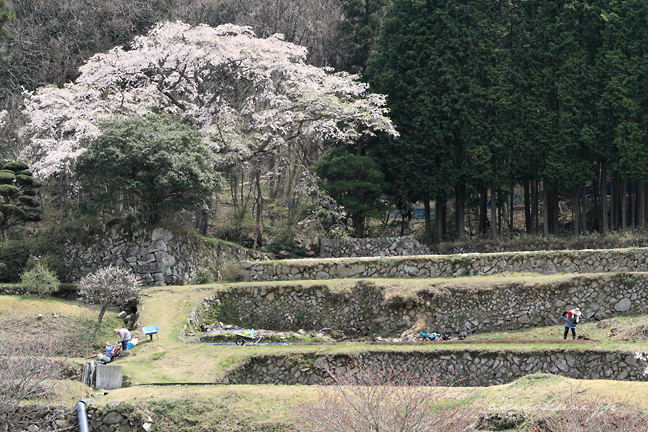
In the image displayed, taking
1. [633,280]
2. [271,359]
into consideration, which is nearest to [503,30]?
[633,280]

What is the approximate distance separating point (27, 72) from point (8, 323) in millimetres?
22018

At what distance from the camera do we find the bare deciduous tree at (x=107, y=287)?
1636 cm

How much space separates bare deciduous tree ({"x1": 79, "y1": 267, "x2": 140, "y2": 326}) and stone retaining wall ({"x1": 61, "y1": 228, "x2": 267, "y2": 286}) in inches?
133

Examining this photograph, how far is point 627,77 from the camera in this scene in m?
25.2

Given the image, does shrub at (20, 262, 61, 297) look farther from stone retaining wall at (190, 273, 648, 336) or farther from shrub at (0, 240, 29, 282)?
stone retaining wall at (190, 273, 648, 336)

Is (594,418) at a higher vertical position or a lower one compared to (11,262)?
lower

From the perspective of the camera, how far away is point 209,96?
24891 millimetres

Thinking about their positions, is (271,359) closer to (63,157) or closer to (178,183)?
(178,183)

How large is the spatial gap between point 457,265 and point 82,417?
39.2ft

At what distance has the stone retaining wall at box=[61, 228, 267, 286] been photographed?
68.2ft

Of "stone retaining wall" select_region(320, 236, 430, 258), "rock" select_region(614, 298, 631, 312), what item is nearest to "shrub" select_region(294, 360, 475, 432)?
"rock" select_region(614, 298, 631, 312)

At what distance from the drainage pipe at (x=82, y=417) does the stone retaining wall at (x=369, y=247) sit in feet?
49.6

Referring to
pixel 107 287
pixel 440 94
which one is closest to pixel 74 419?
pixel 107 287

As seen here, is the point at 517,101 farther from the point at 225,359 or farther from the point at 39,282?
the point at 39,282
